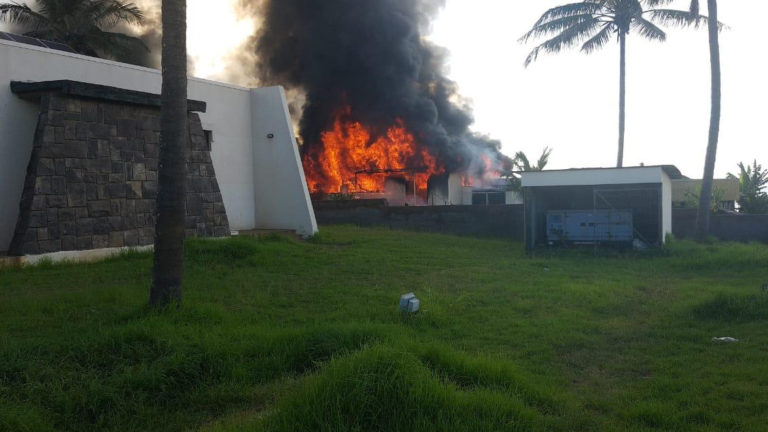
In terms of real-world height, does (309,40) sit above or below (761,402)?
above

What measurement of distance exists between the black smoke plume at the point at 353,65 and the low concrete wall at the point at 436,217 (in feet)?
28.6

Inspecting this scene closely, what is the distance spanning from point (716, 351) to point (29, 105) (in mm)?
13540

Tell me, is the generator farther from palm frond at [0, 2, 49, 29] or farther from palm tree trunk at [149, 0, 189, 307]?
palm frond at [0, 2, 49, 29]

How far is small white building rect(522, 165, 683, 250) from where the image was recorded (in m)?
18.8

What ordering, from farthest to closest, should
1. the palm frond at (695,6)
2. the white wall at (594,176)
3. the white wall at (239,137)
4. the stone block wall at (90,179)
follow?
the palm frond at (695,6), the white wall at (594,176), the white wall at (239,137), the stone block wall at (90,179)

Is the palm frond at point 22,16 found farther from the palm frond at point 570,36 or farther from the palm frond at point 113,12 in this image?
the palm frond at point 570,36

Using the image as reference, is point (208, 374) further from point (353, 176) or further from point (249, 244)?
point (353, 176)

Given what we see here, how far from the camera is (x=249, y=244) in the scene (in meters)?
14.0

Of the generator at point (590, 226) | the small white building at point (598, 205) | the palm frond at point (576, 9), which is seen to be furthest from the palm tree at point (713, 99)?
the palm frond at point (576, 9)

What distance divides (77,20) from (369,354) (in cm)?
2874

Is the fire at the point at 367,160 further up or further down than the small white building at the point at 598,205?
further up

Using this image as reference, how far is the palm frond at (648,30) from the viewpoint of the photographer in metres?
26.3

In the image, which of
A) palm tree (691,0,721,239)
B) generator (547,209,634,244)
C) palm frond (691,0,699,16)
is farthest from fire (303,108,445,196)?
palm frond (691,0,699,16)

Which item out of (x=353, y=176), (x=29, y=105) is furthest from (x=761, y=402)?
(x=353, y=176)
